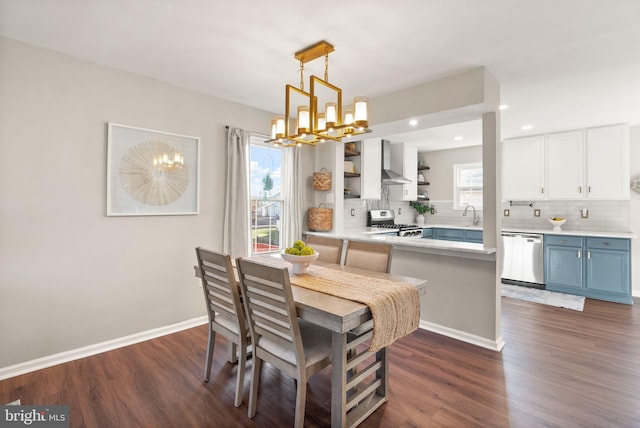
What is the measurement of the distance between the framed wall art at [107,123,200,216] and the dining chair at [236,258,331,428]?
5.81ft

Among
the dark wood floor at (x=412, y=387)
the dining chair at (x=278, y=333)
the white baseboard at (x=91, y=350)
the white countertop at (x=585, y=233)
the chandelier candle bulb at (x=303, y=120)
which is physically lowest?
the dark wood floor at (x=412, y=387)

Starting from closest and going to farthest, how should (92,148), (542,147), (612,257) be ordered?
(92,148), (612,257), (542,147)

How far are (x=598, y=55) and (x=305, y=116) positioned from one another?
2.44 metres

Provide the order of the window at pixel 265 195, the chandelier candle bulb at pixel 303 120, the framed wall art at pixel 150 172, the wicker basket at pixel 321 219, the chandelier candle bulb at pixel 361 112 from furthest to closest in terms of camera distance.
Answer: the wicker basket at pixel 321 219 → the window at pixel 265 195 → the framed wall art at pixel 150 172 → the chandelier candle bulb at pixel 303 120 → the chandelier candle bulb at pixel 361 112

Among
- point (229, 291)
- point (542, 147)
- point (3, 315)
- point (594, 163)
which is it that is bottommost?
point (3, 315)

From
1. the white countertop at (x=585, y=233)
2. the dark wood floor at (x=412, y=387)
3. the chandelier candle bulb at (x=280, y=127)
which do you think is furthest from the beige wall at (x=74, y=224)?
the white countertop at (x=585, y=233)

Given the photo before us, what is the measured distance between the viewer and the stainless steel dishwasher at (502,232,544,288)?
16.0 ft

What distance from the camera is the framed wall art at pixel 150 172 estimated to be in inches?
115

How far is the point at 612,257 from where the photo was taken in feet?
14.1

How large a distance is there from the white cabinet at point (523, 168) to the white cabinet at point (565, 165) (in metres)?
0.12

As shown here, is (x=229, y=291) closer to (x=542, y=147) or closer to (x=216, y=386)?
(x=216, y=386)

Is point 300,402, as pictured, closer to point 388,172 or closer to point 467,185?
point 388,172

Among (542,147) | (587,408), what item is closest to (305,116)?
(587,408)

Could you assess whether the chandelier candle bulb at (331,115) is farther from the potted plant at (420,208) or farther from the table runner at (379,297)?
the potted plant at (420,208)
